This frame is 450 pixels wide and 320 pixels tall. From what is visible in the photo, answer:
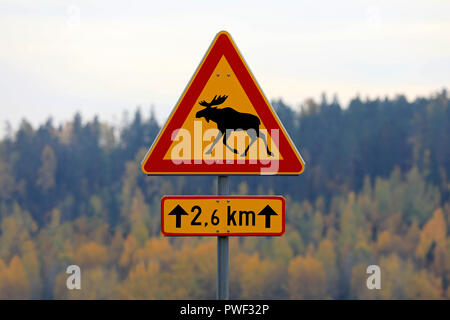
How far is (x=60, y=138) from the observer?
410 ft

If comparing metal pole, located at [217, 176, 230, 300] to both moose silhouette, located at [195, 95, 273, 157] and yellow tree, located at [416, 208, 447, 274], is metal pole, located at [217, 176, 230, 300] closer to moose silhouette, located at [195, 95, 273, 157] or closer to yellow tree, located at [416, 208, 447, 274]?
moose silhouette, located at [195, 95, 273, 157]

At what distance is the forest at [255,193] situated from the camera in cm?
11550

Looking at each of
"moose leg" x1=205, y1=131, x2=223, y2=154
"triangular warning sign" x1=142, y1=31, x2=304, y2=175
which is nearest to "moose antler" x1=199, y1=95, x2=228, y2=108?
"triangular warning sign" x1=142, y1=31, x2=304, y2=175

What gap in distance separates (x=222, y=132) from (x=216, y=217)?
0.67m

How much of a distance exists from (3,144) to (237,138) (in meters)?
120

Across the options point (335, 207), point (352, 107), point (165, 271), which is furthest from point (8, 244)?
point (352, 107)

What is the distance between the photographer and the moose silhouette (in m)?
6.60

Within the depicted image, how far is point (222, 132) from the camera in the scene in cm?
663

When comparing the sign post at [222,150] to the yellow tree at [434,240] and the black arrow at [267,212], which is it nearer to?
the black arrow at [267,212]

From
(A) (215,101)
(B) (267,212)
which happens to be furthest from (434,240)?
(A) (215,101)

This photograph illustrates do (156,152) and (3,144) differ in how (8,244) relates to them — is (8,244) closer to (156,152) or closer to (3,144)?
(3,144)

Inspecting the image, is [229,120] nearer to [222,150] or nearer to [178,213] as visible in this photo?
[222,150]

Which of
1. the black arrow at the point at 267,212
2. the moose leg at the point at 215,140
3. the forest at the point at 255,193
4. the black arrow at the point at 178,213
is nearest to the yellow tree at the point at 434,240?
the forest at the point at 255,193

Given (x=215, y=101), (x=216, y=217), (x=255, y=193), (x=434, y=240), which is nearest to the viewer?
(x=216, y=217)
